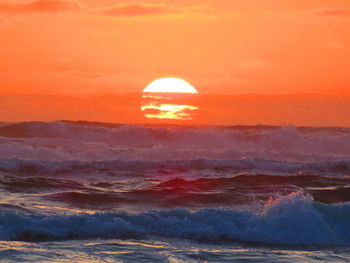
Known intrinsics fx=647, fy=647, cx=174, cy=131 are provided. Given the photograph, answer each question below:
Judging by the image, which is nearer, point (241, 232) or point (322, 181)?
point (241, 232)

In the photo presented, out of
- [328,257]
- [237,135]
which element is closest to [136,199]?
[328,257]

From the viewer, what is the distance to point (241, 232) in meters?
11.6

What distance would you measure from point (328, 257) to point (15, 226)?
17.2 feet

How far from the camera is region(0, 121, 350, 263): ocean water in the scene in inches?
399

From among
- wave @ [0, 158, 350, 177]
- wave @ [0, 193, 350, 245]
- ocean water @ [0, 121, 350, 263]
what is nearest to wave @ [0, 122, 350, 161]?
ocean water @ [0, 121, 350, 263]

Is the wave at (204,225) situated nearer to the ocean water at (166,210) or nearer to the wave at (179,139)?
the ocean water at (166,210)

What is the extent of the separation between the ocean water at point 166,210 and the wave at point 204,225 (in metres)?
0.02

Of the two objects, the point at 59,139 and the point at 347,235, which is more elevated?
the point at 59,139

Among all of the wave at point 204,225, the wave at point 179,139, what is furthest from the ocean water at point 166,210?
the wave at point 179,139

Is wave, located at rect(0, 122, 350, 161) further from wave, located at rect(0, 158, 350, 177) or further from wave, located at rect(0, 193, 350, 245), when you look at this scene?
wave, located at rect(0, 193, 350, 245)

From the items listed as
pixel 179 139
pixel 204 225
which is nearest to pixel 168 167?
pixel 204 225

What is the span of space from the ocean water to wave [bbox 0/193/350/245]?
18 millimetres

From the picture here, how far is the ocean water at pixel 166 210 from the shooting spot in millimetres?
10141

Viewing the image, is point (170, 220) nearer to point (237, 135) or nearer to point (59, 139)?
point (59, 139)
